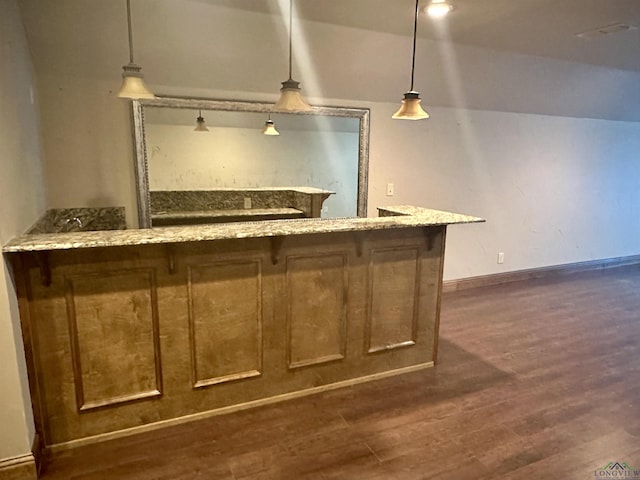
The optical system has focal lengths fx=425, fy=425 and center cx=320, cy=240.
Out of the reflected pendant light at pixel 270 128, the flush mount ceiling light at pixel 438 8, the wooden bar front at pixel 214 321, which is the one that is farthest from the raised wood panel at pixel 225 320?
the flush mount ceiling light at pixel 438 8

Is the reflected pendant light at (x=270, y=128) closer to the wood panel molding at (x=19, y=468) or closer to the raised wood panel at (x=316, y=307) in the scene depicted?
the raised wood panel at (x=316, y=307)

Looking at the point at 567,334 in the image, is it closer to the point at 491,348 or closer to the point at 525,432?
the point at 491,348

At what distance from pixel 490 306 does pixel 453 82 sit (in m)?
2.17

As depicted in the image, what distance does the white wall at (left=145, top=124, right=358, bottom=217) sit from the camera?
3318 mm

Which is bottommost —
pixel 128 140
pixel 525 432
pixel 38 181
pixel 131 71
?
pixel 525 432

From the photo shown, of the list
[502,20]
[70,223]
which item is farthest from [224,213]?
[502,20]

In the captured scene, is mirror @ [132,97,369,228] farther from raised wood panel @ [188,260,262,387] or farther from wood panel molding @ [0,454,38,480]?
wood panel molding @ [0,454,38,480]

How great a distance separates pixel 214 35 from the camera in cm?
286

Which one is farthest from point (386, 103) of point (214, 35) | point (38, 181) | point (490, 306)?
point (38, 181)

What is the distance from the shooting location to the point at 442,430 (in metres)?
2.28

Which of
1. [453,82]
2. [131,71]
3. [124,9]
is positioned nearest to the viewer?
[131,71]

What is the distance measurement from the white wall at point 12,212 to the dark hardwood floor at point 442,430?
299 millimetres

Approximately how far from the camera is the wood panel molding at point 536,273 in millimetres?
4718

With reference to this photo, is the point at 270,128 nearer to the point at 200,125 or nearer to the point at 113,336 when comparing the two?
the point at 200,125
